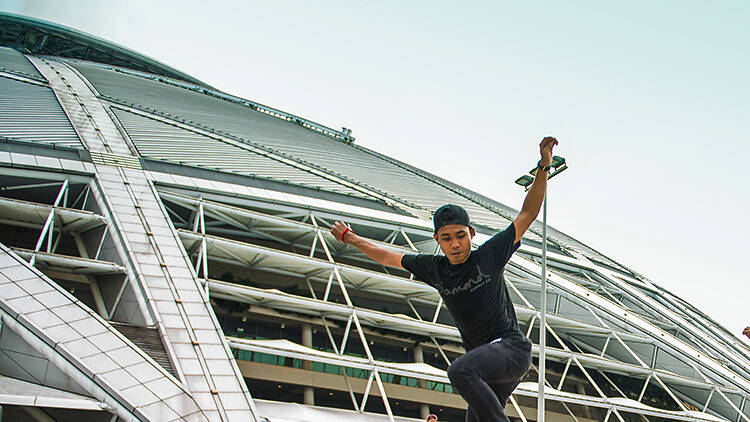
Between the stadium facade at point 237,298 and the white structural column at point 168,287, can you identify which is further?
the white structural column at point 168,287

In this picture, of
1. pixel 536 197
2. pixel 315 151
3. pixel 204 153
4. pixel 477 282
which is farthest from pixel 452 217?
pixel 315 151

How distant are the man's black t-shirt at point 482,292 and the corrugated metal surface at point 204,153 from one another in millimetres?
17276

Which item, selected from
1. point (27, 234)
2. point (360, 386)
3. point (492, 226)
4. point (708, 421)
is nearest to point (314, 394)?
point (360, 386)

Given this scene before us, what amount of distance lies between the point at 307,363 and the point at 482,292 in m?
13.1

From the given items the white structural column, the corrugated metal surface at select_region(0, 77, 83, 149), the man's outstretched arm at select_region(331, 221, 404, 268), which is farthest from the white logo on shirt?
the corrugated metal surface at select_region(0, 77, 83, 149)

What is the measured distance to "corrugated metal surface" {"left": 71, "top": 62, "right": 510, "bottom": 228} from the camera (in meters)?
28.4

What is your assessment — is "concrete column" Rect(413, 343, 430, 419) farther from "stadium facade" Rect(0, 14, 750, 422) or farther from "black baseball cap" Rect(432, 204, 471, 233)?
"black baseball cap" Rect(432, 204, 471, 233)

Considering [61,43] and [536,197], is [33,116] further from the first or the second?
[61,43]

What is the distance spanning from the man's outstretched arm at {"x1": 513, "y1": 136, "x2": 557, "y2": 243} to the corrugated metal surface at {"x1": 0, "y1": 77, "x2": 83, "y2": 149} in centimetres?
1709

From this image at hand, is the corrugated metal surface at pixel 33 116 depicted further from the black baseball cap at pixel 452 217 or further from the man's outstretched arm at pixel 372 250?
the black baseball cap at pixel 452 217

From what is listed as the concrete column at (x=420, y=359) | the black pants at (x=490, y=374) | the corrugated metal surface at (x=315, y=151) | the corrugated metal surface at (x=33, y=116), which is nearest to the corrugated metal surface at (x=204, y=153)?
the corrugated metal surface at (x=33, y=116)

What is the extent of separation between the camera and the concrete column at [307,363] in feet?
52.2

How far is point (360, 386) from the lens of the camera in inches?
658

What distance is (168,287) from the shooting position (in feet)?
40.2
